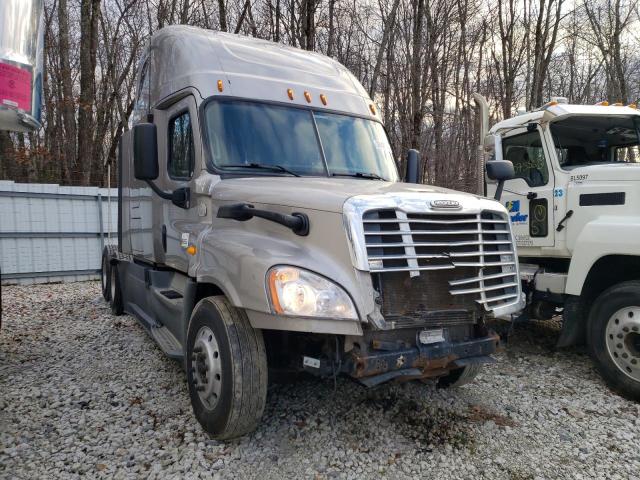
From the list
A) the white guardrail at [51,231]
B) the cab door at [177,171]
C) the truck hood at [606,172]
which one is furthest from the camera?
the white guardrail at [51,231]

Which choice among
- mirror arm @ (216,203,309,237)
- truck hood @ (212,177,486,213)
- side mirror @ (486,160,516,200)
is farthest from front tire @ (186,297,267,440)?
side mirror @ (486,160,516,200)

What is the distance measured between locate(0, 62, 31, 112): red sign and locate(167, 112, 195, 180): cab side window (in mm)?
1197

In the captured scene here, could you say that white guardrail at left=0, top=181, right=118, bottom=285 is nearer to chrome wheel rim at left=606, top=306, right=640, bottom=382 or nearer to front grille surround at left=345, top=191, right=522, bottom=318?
front grille surround at left=345, top=191, right=522, bottom=318

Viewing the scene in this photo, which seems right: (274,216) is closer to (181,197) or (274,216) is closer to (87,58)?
(181,197)

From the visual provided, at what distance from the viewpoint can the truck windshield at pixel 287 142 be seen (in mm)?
3928

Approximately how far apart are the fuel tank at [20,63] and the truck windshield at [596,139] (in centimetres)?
539

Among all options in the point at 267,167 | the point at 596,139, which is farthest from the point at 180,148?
the point at 596,139

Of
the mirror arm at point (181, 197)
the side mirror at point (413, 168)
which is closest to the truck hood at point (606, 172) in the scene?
the side mirror at point (413, 168)

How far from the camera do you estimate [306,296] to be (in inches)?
110

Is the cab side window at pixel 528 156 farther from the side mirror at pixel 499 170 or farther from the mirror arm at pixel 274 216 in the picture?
the mirror arm at pixel 274 216

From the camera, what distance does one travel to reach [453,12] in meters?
16.4

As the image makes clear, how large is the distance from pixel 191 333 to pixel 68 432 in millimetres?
1157

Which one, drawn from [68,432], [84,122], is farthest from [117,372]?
[84,122]

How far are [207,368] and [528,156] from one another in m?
4.69
